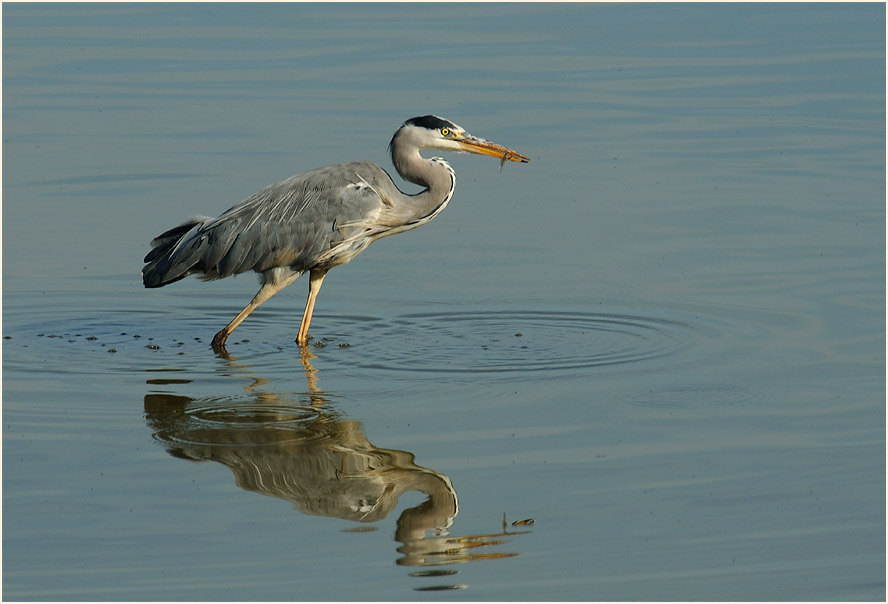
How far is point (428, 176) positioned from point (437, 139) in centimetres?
28

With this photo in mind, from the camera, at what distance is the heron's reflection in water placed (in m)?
6.72

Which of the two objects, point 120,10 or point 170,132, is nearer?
point 170,132

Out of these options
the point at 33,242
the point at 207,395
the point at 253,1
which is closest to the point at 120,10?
the point at 253,1

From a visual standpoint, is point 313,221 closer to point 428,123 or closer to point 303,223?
point 303,223

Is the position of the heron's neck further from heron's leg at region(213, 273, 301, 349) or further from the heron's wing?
heron's leg at region(213, 273, 301, 349)

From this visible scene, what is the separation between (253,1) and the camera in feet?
84.8

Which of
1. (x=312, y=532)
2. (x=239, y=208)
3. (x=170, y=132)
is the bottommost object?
(x=312, y=532)

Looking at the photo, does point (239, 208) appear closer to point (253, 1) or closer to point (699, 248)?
point (699, 248)

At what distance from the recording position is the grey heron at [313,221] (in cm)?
1009

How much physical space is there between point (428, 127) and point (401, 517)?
407 centimetres

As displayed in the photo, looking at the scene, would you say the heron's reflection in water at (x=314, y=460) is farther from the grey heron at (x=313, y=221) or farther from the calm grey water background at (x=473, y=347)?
the grey heron at (x=313, y=221)

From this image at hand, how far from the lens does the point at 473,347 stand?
31.6 feet

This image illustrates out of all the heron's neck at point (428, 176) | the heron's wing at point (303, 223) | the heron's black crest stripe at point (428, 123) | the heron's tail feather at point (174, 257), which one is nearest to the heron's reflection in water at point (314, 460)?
the heron's wing at point (303, 223)

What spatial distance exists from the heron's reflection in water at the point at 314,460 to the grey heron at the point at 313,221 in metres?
1.50
